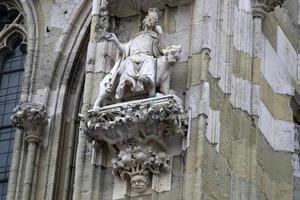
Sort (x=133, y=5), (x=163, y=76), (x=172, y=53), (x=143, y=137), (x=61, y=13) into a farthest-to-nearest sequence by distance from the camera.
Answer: (x=61, y=13)
(x=133, y=5)
(x=172, y=53)
(x=163, y=76)
(x=143, y=137)

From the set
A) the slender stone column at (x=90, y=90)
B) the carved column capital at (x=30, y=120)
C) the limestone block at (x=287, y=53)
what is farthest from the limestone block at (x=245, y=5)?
the carved column capital at (x=30, y=120)

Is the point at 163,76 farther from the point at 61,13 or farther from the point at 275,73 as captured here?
the point at 61,13

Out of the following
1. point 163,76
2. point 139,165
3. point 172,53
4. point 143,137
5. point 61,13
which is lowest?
point 139,165

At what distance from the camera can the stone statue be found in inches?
490

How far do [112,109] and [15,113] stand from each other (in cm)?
281

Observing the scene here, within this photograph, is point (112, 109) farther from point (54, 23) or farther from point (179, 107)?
point (54, 23)

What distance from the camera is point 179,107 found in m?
12.2

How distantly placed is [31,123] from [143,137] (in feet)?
9.60

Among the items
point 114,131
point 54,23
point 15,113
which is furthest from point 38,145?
point 114,131

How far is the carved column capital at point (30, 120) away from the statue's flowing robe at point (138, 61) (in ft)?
7.16

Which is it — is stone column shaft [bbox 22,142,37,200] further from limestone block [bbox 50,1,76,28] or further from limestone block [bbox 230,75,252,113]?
limestone block [bbox 230,75,252,113]

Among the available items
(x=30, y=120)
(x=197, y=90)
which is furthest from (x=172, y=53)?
(x=30, y=120)

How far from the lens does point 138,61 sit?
12641mm

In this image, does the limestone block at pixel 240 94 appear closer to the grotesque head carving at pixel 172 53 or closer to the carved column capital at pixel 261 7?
the grotesque head carving at pixel 172 53
